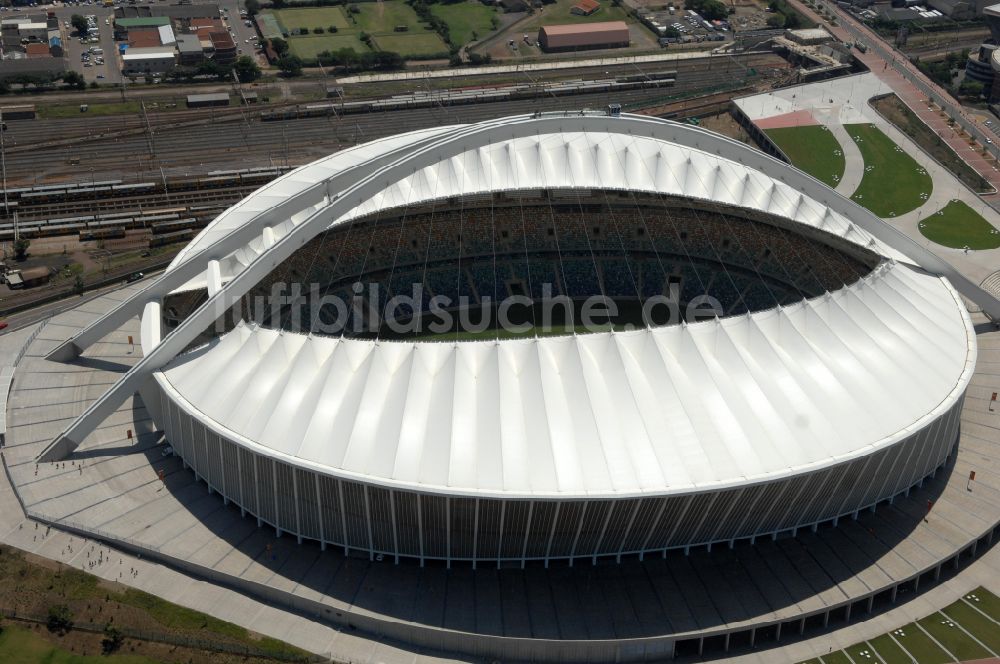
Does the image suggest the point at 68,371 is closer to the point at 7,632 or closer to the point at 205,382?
the point at 205,382

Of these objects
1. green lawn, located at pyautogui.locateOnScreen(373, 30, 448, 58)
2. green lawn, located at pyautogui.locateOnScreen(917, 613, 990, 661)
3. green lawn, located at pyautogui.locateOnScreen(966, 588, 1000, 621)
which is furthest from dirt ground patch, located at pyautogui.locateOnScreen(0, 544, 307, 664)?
green lawn, located at pyautogui.locateOnScreen(373, 30, 448, 58)

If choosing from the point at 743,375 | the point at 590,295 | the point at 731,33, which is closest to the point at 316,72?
the point at 731,33

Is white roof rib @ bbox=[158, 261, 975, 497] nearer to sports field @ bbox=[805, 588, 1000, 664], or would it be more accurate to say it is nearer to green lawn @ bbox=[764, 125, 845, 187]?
sports field @ bbox=[805, 588, 1000, 664]

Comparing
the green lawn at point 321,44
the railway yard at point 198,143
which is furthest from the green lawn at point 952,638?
the green lawn at point 321,44

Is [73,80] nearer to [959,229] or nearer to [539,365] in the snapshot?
[539,365]

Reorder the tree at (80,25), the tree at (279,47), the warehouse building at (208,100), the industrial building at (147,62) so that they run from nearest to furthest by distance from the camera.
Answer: the warehouse building at (208,100) → the industrial building at (147,62) → the tree at (279,47) → the tree at (80,25)

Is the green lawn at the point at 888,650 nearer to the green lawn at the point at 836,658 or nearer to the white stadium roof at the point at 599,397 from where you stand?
the green lawn at the point at 836,658

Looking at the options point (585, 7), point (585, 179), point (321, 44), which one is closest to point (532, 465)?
point (585, 179)
